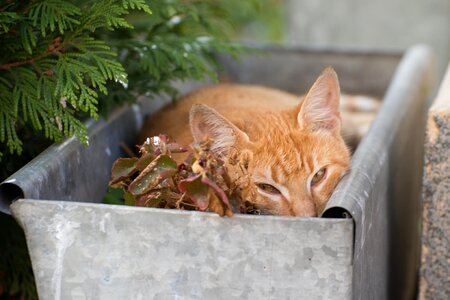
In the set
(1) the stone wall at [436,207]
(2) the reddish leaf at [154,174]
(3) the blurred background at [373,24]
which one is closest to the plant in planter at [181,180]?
(2) the reddish leaf at [154,174]

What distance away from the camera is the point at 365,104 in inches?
169

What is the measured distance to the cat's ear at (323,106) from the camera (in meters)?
2.57

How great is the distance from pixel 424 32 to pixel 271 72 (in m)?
1.57

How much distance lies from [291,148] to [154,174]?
67 centimetres

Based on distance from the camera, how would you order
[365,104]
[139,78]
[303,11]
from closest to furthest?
1. [139,78]
2. [365,104]
3. [303,11]

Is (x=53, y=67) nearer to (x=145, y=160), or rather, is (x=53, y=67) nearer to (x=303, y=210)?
(x=145, y=160)

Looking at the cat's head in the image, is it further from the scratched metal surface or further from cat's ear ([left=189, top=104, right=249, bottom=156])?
the scratched metal surface

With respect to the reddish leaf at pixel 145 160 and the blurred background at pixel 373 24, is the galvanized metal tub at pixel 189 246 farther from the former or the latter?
the blurred background at pixel 373 24

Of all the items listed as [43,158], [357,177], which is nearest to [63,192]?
[43,158]

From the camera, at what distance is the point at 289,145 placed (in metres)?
2.57

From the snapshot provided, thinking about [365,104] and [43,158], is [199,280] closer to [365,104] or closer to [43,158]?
[43,158]

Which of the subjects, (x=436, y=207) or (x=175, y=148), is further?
(x=436, y=207)

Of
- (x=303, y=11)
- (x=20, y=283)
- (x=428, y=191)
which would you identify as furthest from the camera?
(x=303, y=11)

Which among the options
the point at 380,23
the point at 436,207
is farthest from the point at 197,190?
the point at 380,23
